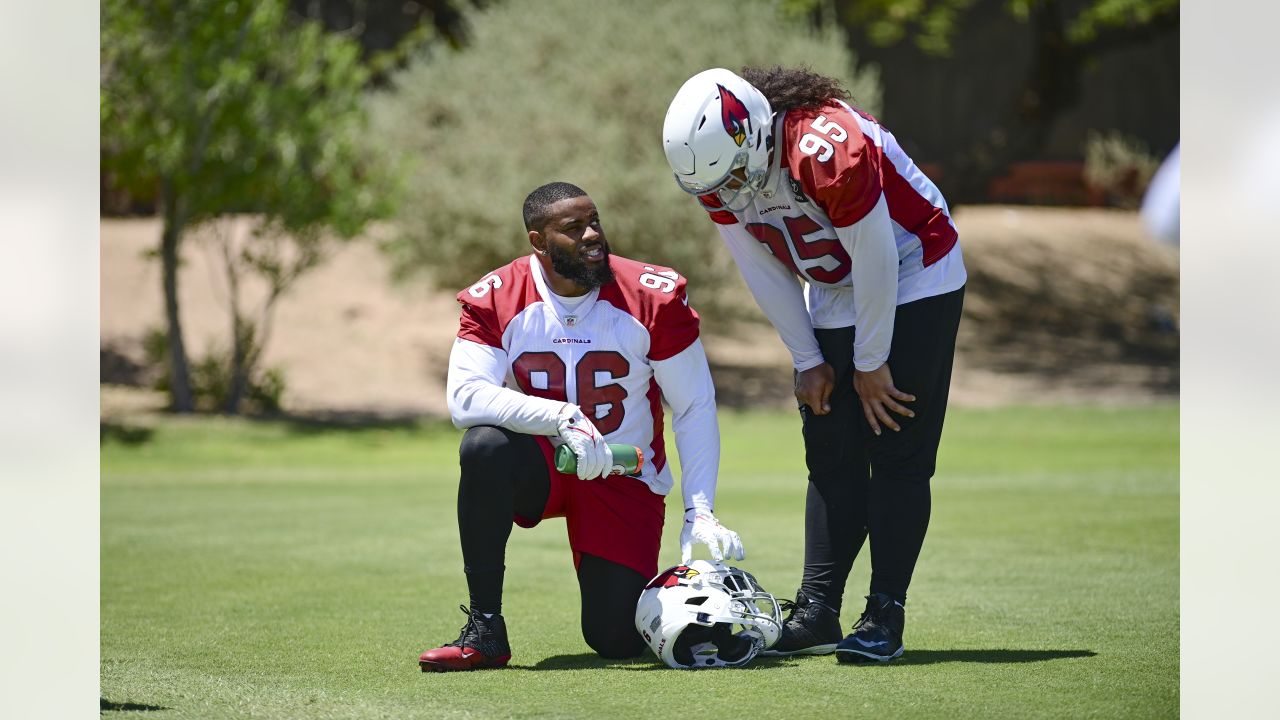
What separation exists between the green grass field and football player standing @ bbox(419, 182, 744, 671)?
26 centimetres

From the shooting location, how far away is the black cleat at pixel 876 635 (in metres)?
4.29

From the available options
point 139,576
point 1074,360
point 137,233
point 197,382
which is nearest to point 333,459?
point 197,382

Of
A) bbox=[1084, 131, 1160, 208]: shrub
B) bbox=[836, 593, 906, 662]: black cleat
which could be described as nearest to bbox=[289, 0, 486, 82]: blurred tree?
bbox=[1084, 131, 1160, 208]: shrub

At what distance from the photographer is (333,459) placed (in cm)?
1414

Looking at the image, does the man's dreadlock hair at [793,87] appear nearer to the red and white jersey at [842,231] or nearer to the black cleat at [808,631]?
the red and white jersey at [842,231]

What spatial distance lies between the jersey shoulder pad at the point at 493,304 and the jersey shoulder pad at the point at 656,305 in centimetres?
25

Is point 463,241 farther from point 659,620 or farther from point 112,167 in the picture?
point 659,620

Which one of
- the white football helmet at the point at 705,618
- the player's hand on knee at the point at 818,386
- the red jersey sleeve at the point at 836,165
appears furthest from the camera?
the player's hand on knee at the point at 818,386

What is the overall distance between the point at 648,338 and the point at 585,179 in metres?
13.4

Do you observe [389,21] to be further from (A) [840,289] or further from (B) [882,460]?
(B) [882,460]

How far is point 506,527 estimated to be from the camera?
441 centimetres

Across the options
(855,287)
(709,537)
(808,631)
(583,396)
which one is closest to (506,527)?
(583,396)

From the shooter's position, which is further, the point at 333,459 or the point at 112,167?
the point at 112,167

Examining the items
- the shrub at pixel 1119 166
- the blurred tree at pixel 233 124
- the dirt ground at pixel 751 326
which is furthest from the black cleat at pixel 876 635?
the shrub at pixel 1119 166
